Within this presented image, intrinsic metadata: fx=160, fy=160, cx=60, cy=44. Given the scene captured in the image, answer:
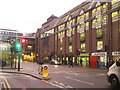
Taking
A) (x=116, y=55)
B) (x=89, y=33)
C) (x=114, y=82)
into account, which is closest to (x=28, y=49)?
(x=89, y=33)

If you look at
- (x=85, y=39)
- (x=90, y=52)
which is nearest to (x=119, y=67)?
(x=90, y=52)

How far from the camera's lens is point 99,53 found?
34.6 m

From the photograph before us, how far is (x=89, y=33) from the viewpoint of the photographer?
38812 mm

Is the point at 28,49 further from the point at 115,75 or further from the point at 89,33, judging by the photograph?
the point at 115,75

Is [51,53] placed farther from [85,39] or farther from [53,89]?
[53,89]

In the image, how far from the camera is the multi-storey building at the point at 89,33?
31.5 meters

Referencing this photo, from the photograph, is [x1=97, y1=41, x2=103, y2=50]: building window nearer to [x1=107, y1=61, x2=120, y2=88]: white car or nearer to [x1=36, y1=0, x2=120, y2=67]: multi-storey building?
[x1=36, y1=0, x2=120, y2=67]: multi-storey building

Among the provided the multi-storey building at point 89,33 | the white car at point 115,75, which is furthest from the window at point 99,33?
the white car at point 115,75

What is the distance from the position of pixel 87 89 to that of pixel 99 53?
26.5m

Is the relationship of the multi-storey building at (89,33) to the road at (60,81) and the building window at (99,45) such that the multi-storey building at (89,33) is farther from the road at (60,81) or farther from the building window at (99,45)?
the road at (60,81)

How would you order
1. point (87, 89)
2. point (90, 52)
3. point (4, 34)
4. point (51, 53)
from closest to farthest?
point (87, 89) < point (90, 52) < point (51, 53) < point (4, 34)

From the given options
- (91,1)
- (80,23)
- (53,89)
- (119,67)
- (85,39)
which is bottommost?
(53,89)

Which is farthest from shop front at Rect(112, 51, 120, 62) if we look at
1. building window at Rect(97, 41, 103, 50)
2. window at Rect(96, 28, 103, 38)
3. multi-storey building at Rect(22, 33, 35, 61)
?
multi-storey building at Rect(22, 33, 35, 61)

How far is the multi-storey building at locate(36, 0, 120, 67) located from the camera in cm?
3155
